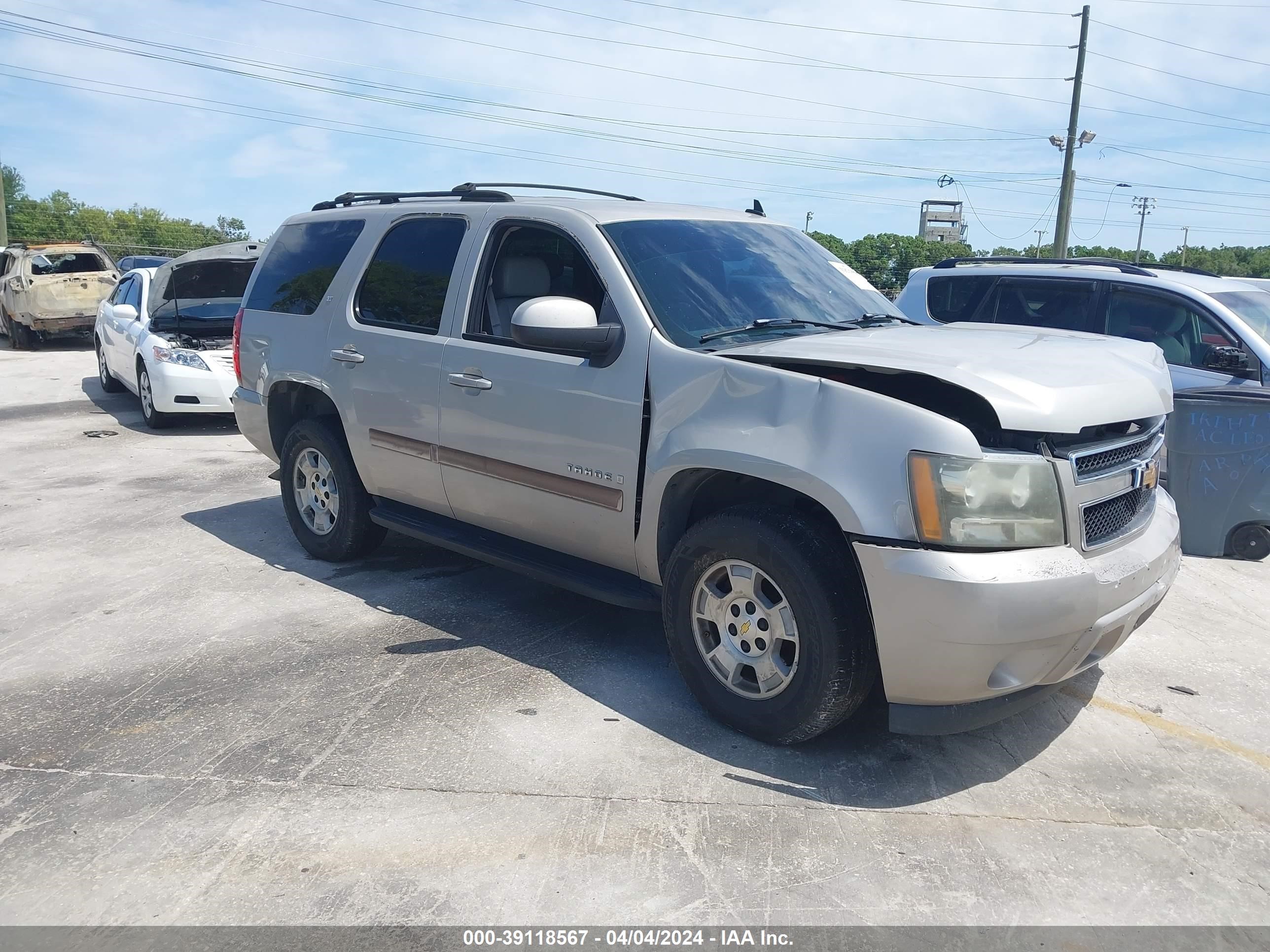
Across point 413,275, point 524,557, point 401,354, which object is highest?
point 413,275

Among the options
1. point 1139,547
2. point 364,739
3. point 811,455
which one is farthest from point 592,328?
point 1139,547

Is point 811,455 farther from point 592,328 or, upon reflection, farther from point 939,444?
point 592,328

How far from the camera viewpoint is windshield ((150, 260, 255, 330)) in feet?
37.2

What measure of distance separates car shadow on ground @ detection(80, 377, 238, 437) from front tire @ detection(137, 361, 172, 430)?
0.20 feet

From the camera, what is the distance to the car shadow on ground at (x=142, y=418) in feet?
36.3

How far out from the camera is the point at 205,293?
1177cm

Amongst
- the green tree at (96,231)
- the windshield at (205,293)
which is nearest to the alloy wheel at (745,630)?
the windshield at (205,293)

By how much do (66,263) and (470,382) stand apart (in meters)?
17.9

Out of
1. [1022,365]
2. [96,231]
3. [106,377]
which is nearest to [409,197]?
[1022,365]

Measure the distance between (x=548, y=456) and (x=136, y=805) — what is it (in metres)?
2.05

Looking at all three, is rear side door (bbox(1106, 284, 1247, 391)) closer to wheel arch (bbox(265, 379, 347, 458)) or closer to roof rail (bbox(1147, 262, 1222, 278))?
roof rail (bbox(1147, 262, 1222, 278))

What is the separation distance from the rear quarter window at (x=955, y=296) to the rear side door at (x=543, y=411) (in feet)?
16.9

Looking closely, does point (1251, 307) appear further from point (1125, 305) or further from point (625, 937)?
point (625, 937)

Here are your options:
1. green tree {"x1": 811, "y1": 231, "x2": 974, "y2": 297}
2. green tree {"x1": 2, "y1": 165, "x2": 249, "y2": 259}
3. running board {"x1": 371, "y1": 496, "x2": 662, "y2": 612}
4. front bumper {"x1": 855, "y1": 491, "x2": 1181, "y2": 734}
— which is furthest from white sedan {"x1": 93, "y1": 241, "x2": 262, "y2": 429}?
green tree {"x1": 2, "y1": 165, "x2": 249, "y2": 259}
